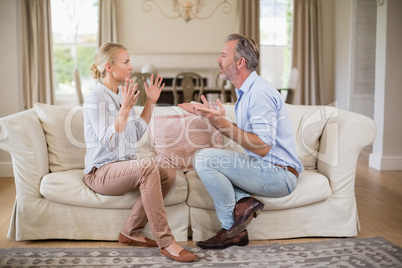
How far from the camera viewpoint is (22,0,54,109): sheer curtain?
7.64 meters

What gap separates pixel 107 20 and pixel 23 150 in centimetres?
548

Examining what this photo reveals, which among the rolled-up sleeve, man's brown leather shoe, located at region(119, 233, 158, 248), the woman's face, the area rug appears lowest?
the area rug

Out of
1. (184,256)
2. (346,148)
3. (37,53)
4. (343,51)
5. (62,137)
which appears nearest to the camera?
(184,256)

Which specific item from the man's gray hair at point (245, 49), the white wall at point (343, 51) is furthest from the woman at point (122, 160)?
the white wall at point (343, 51)

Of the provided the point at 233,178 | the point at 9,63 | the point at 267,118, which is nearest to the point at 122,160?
the point at 233,178

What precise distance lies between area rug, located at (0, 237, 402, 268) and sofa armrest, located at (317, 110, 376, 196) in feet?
1.15

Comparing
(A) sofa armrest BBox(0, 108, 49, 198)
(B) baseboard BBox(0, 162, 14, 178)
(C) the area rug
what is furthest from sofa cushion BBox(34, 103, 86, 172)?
(B) baseboard BBox(0, 162, 14, 178)

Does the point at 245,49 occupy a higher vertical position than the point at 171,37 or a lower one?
lower

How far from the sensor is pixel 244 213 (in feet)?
8.28

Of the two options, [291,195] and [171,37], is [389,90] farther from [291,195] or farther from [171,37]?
[171,37]

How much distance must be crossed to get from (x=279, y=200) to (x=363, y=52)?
4.87 metres

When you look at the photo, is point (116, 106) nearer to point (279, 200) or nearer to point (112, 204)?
point (112, 204)

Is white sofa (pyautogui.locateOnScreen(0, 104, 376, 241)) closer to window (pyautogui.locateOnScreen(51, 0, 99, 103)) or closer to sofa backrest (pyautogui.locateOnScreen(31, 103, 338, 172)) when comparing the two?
sofa backrest (pyautogui.locateOnScreen(31, 103, 338, 172))

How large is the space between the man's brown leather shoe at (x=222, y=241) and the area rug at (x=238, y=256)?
30 mm
